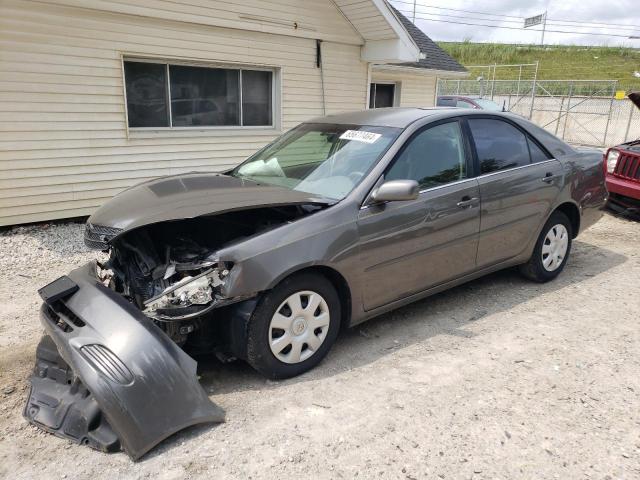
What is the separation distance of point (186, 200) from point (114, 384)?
1.23 metres

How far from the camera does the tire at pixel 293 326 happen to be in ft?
10.2

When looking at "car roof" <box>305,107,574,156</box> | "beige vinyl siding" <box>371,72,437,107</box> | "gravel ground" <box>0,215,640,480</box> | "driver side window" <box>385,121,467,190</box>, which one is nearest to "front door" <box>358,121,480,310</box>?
"driver side window" <box>385,121,467,190</box>

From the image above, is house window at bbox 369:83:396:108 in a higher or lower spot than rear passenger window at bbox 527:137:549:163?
higher

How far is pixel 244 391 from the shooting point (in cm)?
322

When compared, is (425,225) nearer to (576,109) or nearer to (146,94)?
(146,94)

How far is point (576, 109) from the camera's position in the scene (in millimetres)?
22750

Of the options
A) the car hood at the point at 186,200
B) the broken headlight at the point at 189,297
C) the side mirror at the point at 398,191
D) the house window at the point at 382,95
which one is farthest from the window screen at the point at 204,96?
the broken headlight at the point at 189,297

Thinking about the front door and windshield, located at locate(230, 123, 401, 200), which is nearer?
the front door

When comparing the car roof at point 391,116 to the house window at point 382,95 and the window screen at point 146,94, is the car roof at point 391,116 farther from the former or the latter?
the house window at point 382,95

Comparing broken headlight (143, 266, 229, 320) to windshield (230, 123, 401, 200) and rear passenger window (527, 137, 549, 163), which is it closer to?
windshield (230, 123, 401, 200)

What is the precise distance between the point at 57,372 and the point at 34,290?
7.85 ft

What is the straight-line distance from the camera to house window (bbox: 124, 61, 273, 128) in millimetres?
7516

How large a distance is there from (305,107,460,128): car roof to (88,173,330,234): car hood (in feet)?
3.24

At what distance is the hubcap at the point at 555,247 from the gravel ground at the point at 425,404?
17.7 inches
